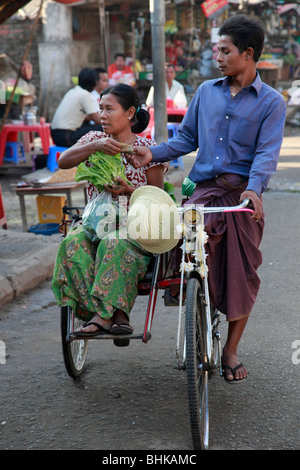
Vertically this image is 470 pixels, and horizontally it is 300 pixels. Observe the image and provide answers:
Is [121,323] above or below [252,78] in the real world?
below

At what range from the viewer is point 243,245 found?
10.5 feet

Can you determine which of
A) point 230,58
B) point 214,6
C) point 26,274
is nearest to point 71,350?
point 230,58

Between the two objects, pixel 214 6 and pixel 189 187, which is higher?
pixel 214 6

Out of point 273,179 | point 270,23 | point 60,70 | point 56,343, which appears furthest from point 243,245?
point 270,23

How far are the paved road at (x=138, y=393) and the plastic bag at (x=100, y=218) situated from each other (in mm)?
858

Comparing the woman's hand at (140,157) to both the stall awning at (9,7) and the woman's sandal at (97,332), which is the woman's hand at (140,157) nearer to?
the woman's sandal at (97,332)

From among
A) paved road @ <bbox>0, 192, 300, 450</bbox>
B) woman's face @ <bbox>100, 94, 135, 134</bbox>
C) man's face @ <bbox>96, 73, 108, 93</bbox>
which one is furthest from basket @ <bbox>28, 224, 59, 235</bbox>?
woman's face @ <bbox>100, 94, 135, 134</bbox>

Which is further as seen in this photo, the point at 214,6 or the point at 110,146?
the point at 214,6

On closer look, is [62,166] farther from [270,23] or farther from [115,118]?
[270,23]

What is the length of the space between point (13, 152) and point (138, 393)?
8923mm

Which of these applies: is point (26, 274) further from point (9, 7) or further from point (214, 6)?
point (214, 6)

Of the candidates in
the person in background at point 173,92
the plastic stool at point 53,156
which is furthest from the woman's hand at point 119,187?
the person in background at point 173,92

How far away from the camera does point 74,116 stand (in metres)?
8.75

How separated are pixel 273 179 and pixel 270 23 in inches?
390
